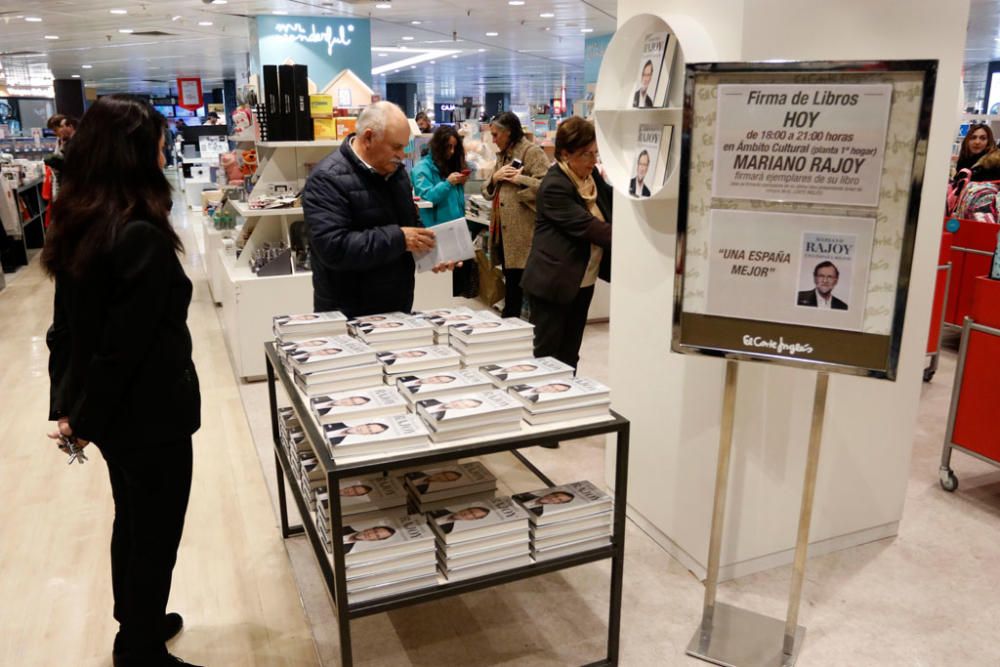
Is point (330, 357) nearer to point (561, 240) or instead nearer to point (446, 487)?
point (446, 487)

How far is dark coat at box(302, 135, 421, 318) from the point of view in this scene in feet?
9.68

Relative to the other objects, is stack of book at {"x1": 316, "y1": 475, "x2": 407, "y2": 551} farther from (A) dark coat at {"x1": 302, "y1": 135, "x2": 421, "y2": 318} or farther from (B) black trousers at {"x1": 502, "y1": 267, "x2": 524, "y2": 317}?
(B) black trousers at {"x1": 502, "y1": 267, "x2": 524, "y2": 317}

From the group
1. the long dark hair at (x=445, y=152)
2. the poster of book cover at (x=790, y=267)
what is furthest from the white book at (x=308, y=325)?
the long dark hair at (x=445, y=152)

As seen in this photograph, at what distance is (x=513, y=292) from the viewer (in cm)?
539

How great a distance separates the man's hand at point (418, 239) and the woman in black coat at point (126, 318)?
1034mm

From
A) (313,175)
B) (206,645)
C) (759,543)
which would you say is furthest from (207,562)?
(759,543)

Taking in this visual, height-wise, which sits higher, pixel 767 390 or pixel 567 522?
pixel 767 390

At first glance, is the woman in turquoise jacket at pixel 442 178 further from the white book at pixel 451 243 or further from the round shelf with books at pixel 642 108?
the round shelf with books at pixel 642 108

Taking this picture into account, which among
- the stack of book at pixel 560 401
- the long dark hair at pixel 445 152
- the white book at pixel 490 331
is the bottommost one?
the stack of book at pixel 560 401

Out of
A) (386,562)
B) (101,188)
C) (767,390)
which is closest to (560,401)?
(386,562)

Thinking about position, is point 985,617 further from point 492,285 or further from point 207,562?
point 492,285

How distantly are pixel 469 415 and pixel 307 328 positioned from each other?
0.90 metres

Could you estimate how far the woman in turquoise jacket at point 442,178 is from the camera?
243 inches

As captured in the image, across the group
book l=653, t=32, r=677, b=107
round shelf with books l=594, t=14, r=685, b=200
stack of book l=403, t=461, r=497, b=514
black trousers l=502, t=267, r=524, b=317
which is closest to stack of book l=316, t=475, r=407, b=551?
stack of book l=403, t=461, r=497, b=514
